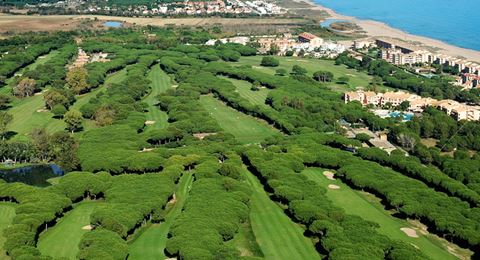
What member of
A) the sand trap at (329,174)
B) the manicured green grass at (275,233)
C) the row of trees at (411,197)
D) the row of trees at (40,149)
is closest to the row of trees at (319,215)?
the manicured green grass at (275,233)

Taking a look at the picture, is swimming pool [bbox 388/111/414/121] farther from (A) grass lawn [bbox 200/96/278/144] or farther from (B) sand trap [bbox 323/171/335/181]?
(B) sand trap [bbox 323/171/335/181]

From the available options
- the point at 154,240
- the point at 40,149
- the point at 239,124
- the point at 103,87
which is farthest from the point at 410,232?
the point at 103,87

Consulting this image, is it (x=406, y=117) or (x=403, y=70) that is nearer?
(x=406, y=117)

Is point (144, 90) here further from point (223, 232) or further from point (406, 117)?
point (223, 232)

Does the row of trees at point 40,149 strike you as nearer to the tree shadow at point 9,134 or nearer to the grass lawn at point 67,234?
the tree shadow at point 9,134

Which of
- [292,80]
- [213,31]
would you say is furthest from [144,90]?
[213,31]

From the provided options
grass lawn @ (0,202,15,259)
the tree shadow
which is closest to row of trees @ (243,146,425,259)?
grass lawn @ (0,202,15,259)

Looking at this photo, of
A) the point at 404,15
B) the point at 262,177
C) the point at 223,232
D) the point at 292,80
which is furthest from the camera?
the point at 404,15

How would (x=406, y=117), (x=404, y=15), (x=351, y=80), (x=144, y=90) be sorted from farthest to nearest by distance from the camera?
(x=404, y=15)
(x=351, y=80)
(x=144, y=90)
(x=406, y=117)
